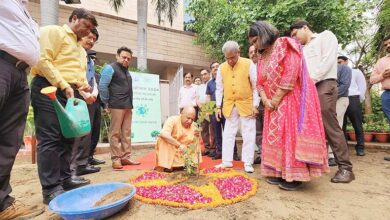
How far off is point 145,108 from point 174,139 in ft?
10.0

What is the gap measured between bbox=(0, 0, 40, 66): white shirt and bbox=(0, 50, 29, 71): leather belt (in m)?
0.03

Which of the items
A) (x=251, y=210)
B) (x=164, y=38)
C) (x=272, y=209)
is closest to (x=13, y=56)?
(x=251, y=210)

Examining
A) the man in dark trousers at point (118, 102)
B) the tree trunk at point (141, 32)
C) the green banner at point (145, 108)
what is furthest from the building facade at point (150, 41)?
the man in dark trousers at point (118, 102)

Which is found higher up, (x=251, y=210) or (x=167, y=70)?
(x=167, y=70)

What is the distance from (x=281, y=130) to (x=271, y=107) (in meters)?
0.26

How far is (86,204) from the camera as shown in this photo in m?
2.19

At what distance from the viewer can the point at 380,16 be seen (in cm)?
690

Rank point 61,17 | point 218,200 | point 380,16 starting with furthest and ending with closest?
point 61,17, point 380,16, point 218,200

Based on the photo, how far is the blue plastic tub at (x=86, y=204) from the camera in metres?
1.84

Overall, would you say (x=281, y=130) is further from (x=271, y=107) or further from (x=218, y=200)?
(x=218, y=200)

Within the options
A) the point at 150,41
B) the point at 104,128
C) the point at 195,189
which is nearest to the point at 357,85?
the point at 195,189

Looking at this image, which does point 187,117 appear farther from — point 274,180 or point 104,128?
point 104,128

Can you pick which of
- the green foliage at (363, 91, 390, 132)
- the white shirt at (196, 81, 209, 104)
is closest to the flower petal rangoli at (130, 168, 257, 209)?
the white shirt at (196, 81, 209, 104)

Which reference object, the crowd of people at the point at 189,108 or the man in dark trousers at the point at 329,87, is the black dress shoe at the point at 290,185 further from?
the man in dark trousers at the point at 329,87
